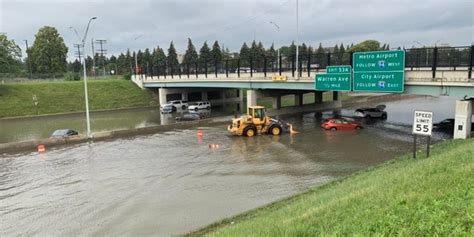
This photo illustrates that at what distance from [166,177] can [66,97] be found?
5221 cm

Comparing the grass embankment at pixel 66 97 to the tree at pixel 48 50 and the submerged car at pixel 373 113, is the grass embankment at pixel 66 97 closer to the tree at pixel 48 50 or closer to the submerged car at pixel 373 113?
the tree at pixel 48 50

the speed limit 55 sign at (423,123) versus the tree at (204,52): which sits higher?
the tree at (204,52)

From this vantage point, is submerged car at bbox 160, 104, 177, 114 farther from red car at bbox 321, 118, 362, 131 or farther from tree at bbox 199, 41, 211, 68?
tree at bbox 199, 41, 211, 68

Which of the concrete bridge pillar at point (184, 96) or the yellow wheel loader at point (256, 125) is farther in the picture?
the concrete bridge pillar at point (184, 96)

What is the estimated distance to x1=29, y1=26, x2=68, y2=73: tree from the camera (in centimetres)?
9906

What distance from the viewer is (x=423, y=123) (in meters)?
16.8

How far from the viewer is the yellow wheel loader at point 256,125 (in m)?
34.3

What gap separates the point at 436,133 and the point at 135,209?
89.2 feet

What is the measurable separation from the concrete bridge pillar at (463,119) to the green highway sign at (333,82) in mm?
9982

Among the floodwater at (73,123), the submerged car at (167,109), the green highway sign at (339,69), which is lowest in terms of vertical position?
the floodwater at (73,123)

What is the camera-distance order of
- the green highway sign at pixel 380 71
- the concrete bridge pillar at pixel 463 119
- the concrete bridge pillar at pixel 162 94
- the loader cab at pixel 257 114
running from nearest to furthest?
the concrete bridge pillar at pixel 463 119, the green highway sign at pixel 380 71, the loader cab at pixel 257 114, the concrete bridge pillar at pixel 162 94

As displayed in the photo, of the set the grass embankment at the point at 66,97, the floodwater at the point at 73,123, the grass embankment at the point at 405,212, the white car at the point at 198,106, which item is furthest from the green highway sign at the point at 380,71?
the grass embankment at the point at 66,97

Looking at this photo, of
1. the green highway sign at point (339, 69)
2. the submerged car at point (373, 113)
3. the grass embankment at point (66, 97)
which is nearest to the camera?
the green highway sign at point (339, 69)

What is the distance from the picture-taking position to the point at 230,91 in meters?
82.2
